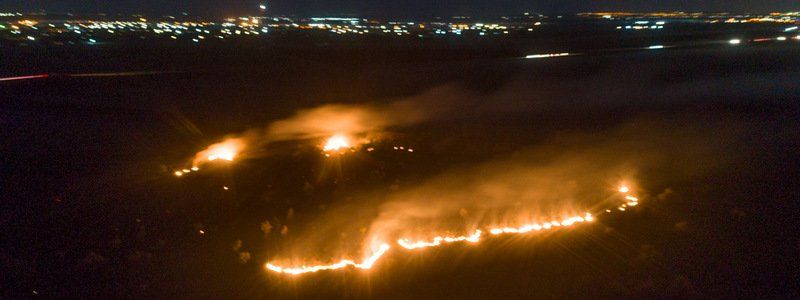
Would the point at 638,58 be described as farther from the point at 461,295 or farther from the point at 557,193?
the point at 461,295

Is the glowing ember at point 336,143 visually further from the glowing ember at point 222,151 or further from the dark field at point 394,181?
the glowing ember at point 222,151

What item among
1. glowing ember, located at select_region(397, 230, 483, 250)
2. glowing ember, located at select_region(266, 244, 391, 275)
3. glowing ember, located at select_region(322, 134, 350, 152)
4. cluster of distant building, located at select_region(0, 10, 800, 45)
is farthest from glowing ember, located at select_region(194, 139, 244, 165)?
cluster of distant building, located at select_region(0, 10, 800, 45)

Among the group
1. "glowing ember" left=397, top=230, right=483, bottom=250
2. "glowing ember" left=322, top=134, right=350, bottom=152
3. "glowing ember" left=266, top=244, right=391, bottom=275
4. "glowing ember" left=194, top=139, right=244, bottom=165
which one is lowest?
"glowing ember" left=266, top=244, right=391, bottom=275

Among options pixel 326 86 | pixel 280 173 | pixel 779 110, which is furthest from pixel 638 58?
pixel 280 173

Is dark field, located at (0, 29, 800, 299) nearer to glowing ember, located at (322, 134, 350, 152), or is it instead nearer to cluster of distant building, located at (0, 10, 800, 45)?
glowing ember, located at (322, 134, 350, 152)

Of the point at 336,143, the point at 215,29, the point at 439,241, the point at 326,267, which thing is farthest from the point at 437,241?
the point at 215,29

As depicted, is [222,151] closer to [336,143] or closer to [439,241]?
[336,143]

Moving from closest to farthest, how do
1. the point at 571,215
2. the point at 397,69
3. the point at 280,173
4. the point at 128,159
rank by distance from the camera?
the point at 571,215 < the point at 280,173 < the point at 128,159 < the point at 397,69
